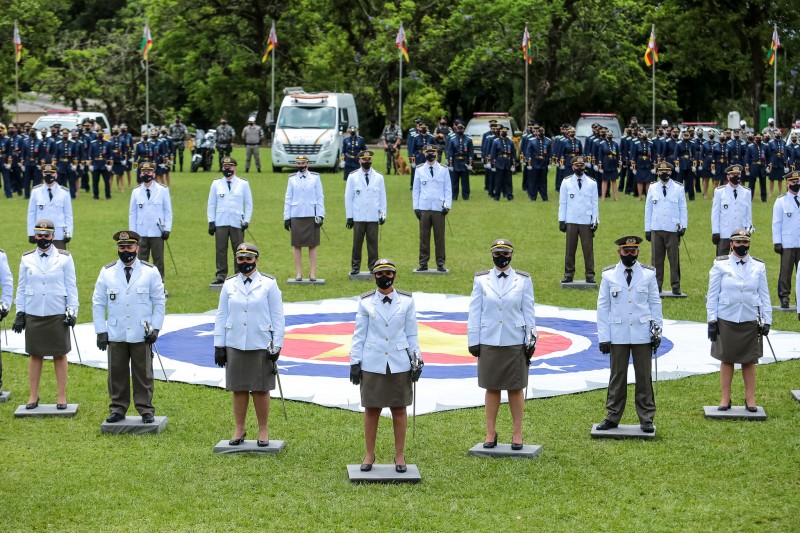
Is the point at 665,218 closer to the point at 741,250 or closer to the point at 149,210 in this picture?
the point at 741,250

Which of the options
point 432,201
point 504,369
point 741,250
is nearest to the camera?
point 504,369

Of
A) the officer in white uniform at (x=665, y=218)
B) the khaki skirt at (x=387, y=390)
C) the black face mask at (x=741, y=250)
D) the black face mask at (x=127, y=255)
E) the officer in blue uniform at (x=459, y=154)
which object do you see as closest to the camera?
the khaki skirt at (x=387, y=390)

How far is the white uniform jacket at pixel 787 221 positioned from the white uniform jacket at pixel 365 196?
7.08 meters

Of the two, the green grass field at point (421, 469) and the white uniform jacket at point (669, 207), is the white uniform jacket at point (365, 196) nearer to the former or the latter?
the white uniform jacket at point (669, 207)

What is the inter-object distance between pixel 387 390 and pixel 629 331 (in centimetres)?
298

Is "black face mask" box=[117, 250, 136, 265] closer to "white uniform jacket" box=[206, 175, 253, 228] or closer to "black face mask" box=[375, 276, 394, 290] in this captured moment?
"black face mask" box=[375, 276, 394, 290]

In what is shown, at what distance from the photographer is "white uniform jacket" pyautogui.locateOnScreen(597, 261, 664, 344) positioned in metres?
13.6

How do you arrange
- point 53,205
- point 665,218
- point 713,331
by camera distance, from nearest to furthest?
1. point 713,331
2. point 665,218
3. point 53,205

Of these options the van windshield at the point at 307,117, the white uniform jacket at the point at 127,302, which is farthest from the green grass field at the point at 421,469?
the van windshield at the point at 307,117

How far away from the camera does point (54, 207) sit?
73.0 feet

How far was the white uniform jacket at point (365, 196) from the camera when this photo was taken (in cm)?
2386

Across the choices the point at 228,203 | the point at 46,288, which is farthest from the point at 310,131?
the point at 46,288

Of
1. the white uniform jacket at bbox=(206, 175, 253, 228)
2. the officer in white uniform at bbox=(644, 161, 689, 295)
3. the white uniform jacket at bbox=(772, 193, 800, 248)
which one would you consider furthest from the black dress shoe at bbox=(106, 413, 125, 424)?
the white uniform jacket at bbox=(772, 193, 800, 248)

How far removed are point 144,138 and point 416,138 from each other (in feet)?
28.2
